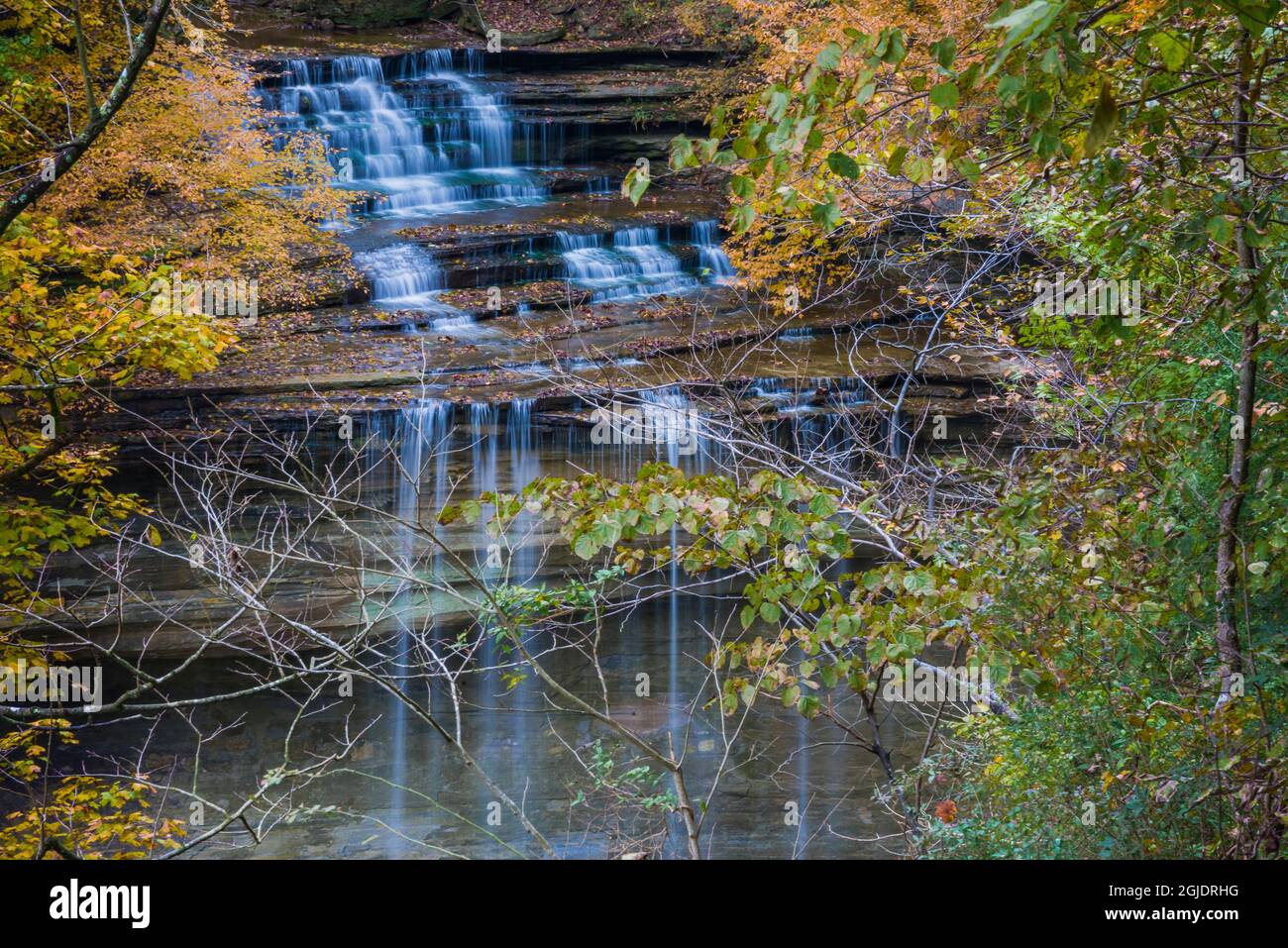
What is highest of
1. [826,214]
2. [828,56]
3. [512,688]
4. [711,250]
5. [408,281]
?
[711,250]

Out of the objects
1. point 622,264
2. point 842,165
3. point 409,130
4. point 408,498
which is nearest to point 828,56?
point 842,165

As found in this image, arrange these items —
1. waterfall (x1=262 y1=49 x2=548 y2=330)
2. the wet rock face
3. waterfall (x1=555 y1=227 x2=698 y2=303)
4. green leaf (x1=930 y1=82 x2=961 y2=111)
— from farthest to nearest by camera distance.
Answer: the wet rock face < waterfall (x1=262 y1=49 x2=548 y2=330) < waterfall (x1=555 y1=227 x2=698 y2=303) < green leaf (x1=930 y1=82 x2=961 y2=111)

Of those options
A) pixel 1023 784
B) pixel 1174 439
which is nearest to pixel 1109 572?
pixel 1174 439

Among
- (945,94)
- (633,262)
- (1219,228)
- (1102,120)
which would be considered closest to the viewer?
(1102,120)

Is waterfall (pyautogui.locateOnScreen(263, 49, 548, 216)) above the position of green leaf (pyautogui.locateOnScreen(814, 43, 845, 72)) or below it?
above

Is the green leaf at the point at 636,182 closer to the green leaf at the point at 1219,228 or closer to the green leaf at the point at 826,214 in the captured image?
the green leaf at the point at 826,214

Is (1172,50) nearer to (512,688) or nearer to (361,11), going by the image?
(512,688)

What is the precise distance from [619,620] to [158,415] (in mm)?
7161

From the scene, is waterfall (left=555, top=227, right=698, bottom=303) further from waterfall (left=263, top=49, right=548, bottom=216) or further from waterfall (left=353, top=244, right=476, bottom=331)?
waterfall (left=263, top=49, right=548, bottom=216)

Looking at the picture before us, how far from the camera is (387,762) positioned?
12.0 metres

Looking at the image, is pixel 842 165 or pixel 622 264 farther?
pixel 622 264

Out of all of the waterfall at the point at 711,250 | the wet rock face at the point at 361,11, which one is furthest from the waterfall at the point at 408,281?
the wet rock face at the point at 361,11

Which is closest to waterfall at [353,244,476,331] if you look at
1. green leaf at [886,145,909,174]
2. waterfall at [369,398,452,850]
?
waterfall at [369,398,452,850]
